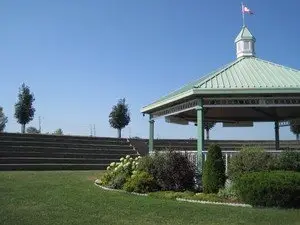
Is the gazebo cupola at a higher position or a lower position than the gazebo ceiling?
higher

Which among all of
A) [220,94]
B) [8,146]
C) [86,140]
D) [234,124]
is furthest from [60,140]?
[220,94]

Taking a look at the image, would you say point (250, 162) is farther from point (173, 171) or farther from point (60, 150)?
point (60, 150)

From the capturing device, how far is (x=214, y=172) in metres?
14.2

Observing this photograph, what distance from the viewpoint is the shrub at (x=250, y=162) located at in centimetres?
1364

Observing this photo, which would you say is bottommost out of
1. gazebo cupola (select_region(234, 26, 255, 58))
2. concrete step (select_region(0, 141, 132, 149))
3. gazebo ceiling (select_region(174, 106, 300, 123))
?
concrete step (select_region(0, 141, 132, 149))

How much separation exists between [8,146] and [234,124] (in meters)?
18.4

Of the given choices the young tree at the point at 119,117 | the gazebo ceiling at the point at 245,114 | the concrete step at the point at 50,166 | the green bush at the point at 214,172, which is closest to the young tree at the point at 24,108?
the young tree at the point at 119,117

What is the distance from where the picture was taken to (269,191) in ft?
38.0

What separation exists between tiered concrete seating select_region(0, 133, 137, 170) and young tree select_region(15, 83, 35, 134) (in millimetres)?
13512

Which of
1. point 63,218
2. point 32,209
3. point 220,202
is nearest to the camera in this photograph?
point 63,218

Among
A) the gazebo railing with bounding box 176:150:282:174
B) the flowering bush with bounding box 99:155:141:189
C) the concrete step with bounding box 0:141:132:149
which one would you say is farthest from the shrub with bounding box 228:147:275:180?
the concrete step with bounding box 0:141:132:149

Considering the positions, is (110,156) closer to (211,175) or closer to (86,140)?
(86,140)

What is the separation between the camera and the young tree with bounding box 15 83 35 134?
52.3 metres

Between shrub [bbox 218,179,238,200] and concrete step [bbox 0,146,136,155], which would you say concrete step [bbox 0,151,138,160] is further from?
shrub [bbox 218,179,238,200]
